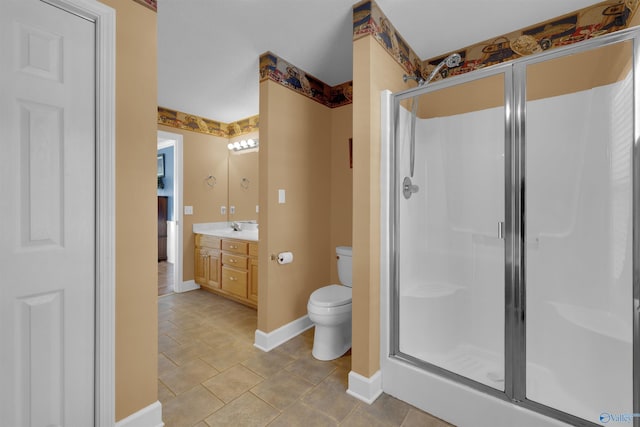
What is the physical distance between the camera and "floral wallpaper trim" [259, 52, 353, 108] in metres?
2.36

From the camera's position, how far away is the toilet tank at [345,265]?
260cm

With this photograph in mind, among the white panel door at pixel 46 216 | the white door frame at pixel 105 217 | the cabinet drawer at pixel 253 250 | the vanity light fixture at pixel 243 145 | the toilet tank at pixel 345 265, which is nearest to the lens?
the white panel door at pixel 46 216

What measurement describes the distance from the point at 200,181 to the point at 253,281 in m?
1.77

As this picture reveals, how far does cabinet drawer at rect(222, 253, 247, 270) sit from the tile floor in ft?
2.26

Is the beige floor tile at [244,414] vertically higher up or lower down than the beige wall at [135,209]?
lower down

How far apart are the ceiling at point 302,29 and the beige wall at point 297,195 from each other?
349mm

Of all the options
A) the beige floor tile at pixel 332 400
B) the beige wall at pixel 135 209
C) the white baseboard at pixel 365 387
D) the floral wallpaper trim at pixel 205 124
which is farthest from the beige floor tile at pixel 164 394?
the floral wallpaper trim at pixel 205 124

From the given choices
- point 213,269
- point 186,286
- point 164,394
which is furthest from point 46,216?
point 186,286

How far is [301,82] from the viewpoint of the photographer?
2.64 meters

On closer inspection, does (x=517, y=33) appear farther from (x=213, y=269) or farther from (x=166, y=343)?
(x=213, y=269)

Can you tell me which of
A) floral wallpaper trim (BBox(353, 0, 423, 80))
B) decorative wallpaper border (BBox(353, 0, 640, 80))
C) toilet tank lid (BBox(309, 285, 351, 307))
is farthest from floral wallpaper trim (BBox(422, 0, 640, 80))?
toilet tank lid (BBox(309, 285, 351, 307))

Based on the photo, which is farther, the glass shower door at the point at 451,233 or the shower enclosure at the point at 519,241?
the glass shower door at the point at 451,233

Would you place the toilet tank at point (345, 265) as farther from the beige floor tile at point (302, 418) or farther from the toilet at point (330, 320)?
the beige floor tile at point (302, 418)

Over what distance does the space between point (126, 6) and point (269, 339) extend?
2.31 metres
